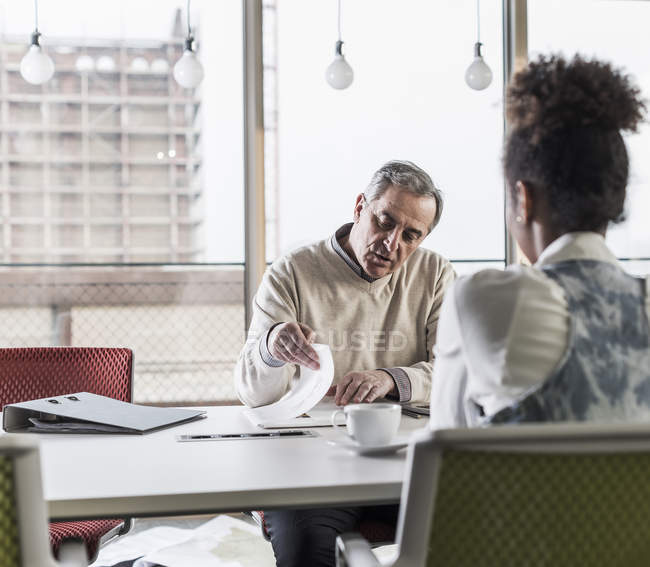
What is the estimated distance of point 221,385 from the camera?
349 centimetres

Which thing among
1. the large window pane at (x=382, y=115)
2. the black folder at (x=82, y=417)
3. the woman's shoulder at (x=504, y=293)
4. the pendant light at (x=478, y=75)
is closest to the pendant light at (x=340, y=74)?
the large window pane at (x=382, y=115)

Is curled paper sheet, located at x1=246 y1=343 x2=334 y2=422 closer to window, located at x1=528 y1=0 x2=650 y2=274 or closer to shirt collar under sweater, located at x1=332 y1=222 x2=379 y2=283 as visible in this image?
shirt collar under sweater, located at x1=332 y1=222 x2=379 y2=283

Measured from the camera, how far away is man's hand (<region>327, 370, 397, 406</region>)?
68.2 inches

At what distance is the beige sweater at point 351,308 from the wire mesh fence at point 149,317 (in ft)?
4.18

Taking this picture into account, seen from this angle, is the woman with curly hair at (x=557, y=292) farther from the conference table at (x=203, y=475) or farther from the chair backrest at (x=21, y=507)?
the chair backrest at (x=21, y=507)

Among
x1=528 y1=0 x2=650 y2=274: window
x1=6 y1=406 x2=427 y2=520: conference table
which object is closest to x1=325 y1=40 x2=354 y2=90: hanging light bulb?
x1=528 y1=0 x2=650 y2=274: window

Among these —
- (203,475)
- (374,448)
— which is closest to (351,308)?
(374,448)

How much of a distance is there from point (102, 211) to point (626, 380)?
2788 millimetres

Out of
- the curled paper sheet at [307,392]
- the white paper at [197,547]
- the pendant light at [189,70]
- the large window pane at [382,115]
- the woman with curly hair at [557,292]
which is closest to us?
the woman with curly hair at [557,292]

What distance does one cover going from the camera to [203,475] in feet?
3.71

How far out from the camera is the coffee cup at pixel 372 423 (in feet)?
4.21

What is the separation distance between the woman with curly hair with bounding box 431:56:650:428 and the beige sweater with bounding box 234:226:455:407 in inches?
39.3

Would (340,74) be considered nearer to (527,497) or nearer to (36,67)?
(36,67)

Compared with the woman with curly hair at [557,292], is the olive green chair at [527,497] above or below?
below
